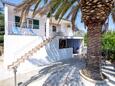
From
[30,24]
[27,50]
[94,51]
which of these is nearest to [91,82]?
[94,51]

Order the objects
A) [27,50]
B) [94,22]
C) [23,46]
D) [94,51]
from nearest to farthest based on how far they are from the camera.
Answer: [94,22] < [94,51] < [27,50] < [23,46]

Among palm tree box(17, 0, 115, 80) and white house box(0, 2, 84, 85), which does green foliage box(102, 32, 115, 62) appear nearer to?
white house box(0, 2, 84, 85)

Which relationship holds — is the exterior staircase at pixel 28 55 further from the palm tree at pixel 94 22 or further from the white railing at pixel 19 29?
the palm tree at pixel 94 22

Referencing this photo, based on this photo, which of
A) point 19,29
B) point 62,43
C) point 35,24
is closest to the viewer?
point 19,29

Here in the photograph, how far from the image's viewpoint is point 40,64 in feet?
58.0

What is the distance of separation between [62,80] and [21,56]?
23.7ft

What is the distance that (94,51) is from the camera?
1156 cm

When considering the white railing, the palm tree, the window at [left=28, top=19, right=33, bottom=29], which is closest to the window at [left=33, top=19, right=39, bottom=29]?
the white railing

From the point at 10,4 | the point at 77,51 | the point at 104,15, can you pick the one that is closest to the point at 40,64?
the point at 10,4

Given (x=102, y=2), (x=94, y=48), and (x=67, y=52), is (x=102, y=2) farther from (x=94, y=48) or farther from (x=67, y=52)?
(x=67, y=52)

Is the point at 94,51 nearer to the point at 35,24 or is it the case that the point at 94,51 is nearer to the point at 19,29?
the point at 19,29

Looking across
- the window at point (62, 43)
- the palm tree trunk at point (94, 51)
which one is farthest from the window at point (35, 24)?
the palm tree trunk at point (94, 51)

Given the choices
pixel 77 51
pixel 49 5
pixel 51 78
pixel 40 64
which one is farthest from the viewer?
pixel 77 51

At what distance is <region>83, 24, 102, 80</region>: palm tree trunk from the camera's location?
11.5 meters
